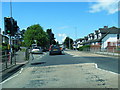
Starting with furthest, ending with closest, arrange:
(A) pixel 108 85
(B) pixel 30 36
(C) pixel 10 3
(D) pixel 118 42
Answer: (B) pixel 30 36, (D) pixel 118 42, (C) pixel 10 3, (A) pixel 108 85

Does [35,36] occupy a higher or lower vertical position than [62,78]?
higher

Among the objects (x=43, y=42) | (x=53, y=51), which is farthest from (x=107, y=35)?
(x=53, y=51)

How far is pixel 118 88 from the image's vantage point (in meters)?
6.96

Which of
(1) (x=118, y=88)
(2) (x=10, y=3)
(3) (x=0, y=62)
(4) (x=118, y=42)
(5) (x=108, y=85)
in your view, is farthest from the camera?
(4) (x=118, y=42)

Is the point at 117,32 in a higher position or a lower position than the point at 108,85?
higher

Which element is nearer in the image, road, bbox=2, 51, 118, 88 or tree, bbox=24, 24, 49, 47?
road, bbox=2, 51, 118, 88

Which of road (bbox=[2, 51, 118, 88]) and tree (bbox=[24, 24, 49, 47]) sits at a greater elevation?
tree (bbox=[24, 24, 49, 47])

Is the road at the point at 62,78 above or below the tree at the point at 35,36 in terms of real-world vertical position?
below

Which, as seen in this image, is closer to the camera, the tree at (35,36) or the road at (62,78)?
the road at (62,78)

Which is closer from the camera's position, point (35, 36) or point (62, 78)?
point (62, 78)

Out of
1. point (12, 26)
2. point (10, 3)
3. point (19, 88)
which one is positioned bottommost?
point (19, 88)

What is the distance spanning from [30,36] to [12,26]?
197 ft

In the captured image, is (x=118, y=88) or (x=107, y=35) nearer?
(x=118, y=88)

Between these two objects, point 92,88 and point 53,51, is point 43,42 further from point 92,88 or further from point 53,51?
point 92,88
